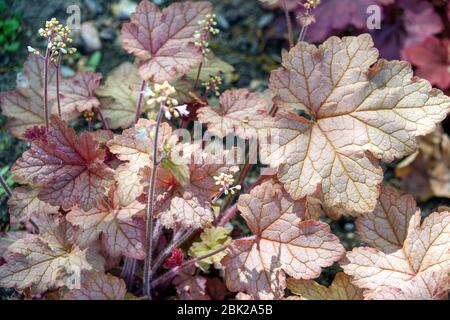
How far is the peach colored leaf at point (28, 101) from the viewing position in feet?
7.95

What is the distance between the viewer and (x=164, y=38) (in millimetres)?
2156

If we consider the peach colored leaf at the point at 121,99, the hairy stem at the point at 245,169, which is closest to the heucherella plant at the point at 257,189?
the hairy stem at the point at 245,169

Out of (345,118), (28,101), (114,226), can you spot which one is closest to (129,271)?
(114,226)

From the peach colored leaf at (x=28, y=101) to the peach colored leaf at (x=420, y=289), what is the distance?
1.41 m

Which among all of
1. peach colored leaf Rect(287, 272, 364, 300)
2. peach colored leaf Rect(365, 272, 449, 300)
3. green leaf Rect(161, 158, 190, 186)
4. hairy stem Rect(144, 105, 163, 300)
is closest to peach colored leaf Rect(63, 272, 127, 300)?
hairy stem Rect(144, 105, 163, 300)

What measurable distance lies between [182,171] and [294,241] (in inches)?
22.7

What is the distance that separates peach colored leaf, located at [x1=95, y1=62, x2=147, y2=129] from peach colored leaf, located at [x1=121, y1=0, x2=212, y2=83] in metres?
Answer: 0.31

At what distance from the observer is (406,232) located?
7.02 ft

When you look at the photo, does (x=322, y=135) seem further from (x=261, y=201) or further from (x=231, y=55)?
(x=231, y=55)

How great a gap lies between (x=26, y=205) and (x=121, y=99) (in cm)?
64

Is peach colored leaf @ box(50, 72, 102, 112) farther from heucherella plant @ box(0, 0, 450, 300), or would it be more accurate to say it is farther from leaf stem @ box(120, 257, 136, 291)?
leaf stem @ box(120, 257, 136, 291)

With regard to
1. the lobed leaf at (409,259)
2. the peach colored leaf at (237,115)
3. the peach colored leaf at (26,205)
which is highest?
the peach colored leaf at (237,115)

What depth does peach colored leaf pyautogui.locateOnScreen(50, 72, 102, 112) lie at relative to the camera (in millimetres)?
2294

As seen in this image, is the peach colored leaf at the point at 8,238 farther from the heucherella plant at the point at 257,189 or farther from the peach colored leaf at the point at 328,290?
the peach colored leaf at the point at 328,290
